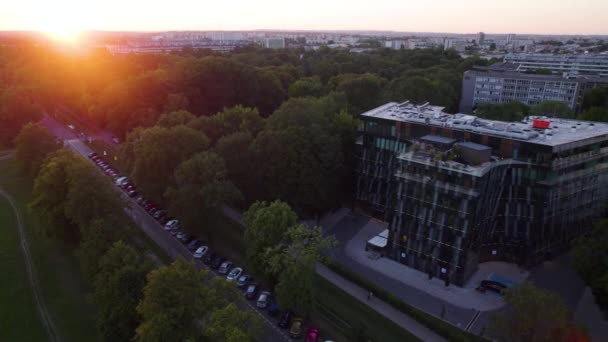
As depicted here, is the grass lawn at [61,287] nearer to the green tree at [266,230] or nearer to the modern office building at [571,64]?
the green tree at [266,230]

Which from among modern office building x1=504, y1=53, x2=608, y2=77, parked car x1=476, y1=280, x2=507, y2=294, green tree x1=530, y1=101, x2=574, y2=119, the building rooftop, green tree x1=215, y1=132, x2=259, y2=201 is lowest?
parked car x1=476, y1=280, x2=507, y2=294

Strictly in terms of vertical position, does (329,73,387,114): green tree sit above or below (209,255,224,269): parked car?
above

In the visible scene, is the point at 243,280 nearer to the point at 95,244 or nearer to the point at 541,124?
the point at 95,244

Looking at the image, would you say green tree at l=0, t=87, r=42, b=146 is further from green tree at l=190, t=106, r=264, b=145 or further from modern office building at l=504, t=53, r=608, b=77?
modern office building at l=504, t=53, r=608, b=77

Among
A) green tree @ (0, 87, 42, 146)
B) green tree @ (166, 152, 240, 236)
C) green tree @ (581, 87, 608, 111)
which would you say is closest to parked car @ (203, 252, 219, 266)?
green tree @ (166, 152, 240, 236)

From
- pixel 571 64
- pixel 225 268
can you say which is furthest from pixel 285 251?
pixel 571 64

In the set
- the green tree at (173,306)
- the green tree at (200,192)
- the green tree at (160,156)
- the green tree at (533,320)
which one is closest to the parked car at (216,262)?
the green tree at (200,192)
